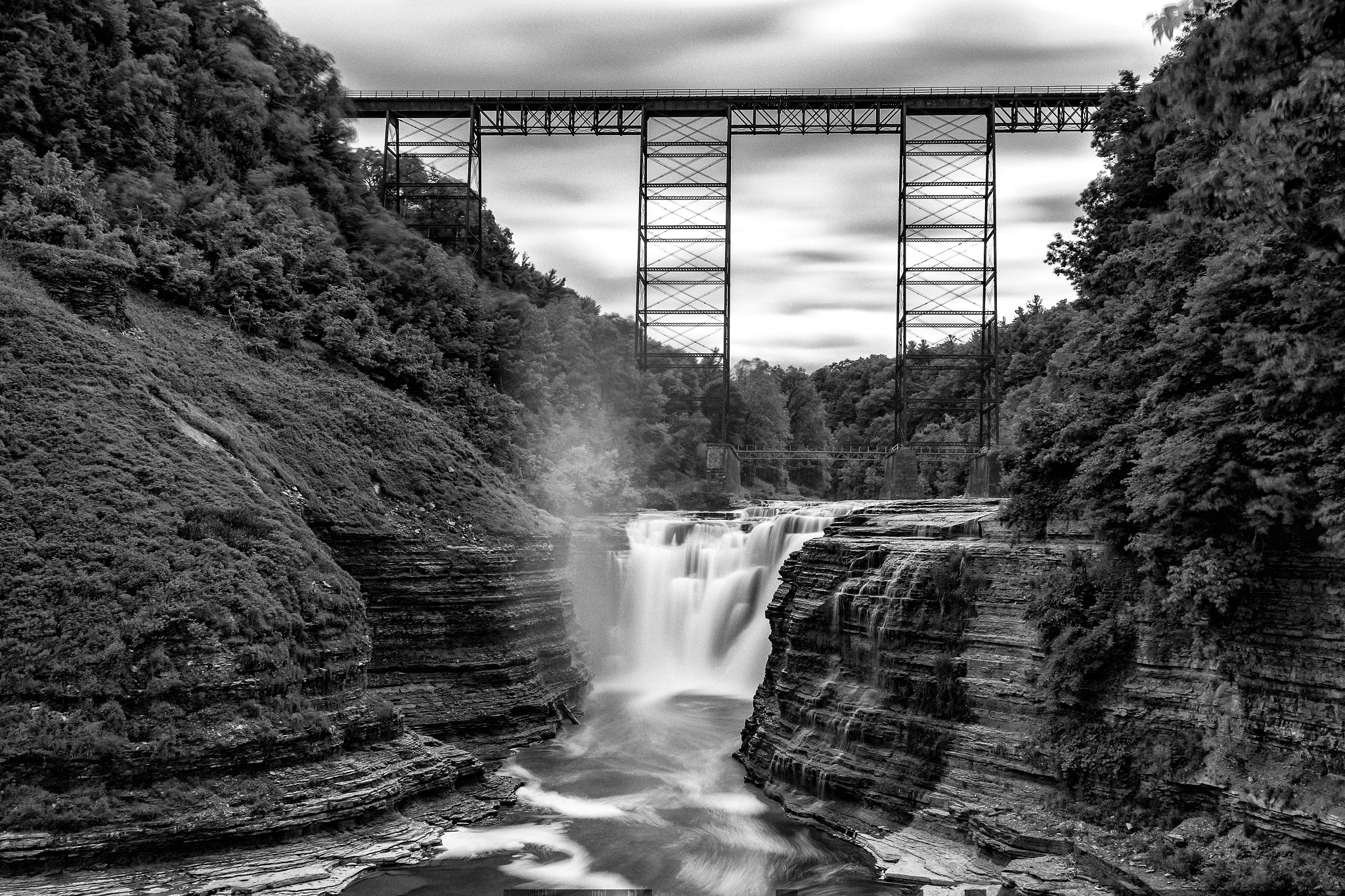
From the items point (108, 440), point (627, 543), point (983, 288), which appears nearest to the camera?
point (108, 440)

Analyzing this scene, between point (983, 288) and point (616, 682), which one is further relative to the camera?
point (983, 288)

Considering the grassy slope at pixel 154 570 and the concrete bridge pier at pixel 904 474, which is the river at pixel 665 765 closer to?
the grassy slope at pixel 154 570

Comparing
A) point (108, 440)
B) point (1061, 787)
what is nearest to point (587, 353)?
point (108, 440)

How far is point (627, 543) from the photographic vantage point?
35000 mm

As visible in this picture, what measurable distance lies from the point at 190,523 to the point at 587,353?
28134mm

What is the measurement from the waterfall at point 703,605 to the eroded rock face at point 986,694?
18.9 ft

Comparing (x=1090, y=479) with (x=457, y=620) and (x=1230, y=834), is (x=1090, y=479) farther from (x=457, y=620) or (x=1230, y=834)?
(x=457, y=620)

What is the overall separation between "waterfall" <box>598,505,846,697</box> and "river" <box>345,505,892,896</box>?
0.15 ft

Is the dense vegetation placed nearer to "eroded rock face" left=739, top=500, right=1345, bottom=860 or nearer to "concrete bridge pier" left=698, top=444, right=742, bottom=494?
"eroded rock face" left=739, top=500, right=1345, bottom=860

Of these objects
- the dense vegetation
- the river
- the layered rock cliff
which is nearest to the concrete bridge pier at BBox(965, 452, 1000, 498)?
the river

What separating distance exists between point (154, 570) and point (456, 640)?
8125 millimetres

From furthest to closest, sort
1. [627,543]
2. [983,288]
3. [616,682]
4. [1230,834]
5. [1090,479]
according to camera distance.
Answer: [983,288], [627,543], [616,682], [1090,479], [1230,834]

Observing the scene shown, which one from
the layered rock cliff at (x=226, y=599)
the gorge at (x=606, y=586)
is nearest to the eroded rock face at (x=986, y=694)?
the gorge at (x=606, y=586)

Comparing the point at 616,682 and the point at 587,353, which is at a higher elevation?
the point at 587,353
